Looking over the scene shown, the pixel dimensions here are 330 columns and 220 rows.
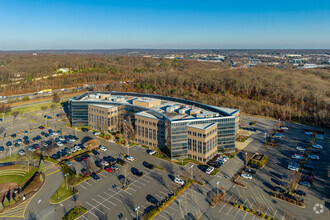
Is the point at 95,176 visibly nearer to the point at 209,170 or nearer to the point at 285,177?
the point at 209,170

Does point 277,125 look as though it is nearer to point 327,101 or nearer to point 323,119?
point 323,119

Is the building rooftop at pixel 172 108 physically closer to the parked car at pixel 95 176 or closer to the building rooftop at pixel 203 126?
the building rooftop at pixel 203 126

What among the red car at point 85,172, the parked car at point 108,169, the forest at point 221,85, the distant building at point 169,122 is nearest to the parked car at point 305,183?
the distant building at point 169,122

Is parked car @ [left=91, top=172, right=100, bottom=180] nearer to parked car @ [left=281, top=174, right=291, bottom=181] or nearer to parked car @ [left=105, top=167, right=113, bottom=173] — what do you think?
parked car @ [left=105, top=167, right=113, bottom=173]

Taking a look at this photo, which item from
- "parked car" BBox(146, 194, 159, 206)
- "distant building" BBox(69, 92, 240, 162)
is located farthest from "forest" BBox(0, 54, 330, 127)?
"parked car" BBox(146, 194, 159, 206)

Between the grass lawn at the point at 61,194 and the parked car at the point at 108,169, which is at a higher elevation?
the parked car at the point at 108,169
